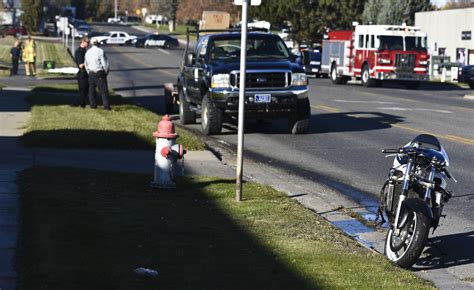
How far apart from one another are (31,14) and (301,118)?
97763 millimetres

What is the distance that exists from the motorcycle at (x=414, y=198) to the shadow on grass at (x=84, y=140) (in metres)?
8.70

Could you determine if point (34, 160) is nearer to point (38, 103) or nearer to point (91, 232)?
point (91, 232)

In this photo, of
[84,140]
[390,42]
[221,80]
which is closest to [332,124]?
[221,80]

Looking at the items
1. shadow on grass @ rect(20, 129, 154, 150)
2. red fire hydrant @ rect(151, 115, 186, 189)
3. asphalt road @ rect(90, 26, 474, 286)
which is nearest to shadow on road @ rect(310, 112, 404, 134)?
asphalt road @ rect(90, 26, 474, 286)

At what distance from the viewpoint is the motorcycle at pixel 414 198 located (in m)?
8.51

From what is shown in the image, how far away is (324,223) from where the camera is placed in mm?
10641

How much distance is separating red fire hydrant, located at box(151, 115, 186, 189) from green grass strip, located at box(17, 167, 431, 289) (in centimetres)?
19

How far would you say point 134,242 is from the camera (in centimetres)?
916

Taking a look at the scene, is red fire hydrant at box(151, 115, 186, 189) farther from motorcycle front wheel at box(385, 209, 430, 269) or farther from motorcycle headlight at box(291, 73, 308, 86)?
motorcycle headlight at box(291, 73, 308, 86)

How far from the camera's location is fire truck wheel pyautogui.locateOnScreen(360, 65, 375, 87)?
4617 centimetres

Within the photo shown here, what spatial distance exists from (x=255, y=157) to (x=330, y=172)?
2.30 meters

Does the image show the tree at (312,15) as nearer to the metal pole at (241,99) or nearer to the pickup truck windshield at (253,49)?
the pickup truck windshield at (253,49)

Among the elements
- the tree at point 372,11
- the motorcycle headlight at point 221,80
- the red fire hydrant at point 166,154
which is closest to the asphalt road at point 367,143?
the motorcycle headlight at point 221,80

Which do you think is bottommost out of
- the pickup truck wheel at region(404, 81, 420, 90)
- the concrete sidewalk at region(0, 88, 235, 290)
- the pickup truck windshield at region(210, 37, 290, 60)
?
the pickup truck wheel at region(404, 81, 420, 90)
